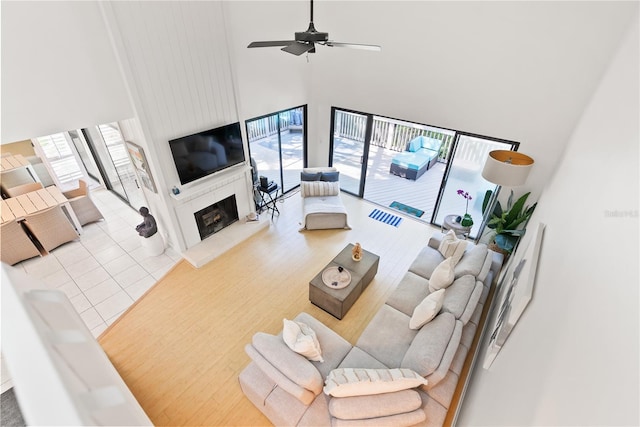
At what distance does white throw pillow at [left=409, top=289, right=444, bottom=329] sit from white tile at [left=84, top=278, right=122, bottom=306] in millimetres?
4407

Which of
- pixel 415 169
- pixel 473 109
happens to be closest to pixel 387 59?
pixel 473 109

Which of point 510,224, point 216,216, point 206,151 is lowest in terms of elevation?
point 216,216

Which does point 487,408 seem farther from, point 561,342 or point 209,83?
point 209,83

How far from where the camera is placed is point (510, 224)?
183 inches

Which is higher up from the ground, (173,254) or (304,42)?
(304,42)

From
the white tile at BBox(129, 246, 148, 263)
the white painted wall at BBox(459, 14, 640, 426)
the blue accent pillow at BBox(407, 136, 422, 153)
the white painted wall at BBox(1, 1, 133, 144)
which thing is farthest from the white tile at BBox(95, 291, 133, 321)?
the blue accent pillow at BBox(407, 136, 422, 153)

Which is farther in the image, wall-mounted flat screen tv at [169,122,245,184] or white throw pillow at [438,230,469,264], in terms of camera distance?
wall-mounted flat screen tv at [169,122,245,184]

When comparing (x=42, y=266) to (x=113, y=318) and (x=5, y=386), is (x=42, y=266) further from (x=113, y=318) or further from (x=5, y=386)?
(x=5, y=386)

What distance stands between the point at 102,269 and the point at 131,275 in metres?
0.56

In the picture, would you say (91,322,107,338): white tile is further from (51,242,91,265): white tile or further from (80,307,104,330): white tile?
(51,242,91,265): white tile

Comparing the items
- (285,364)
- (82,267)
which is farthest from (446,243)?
(82,267)

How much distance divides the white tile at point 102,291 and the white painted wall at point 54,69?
2.40 meters

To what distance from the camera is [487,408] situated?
2.19 m

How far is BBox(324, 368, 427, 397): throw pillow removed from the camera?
2.65 metres
